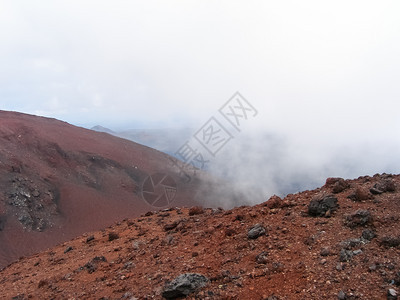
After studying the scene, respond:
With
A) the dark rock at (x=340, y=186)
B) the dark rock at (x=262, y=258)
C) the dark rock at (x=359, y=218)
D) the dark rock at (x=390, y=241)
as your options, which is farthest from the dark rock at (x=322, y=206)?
the dark rock at (x=262, y=258)

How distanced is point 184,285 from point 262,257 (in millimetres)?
1525

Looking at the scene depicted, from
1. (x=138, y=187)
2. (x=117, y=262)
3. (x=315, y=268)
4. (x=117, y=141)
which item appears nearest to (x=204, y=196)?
(x=138, y=187)

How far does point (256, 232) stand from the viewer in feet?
22.5

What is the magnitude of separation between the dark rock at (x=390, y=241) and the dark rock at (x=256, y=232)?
2.28 meters

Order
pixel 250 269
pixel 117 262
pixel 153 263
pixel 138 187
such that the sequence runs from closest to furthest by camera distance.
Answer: pixel 250 269 < pixel 153 263 < pixel 117 262 < pixel 138 187

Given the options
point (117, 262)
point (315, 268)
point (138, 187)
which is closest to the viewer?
point (315, 268)

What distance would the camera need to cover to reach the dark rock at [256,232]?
683cm

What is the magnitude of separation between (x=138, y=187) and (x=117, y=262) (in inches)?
1238

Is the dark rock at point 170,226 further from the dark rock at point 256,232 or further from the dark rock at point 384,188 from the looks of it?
the dark rock at point 384,188

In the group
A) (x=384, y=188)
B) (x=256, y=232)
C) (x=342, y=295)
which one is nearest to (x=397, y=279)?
(x=342, y=295)

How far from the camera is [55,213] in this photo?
29.4 metres

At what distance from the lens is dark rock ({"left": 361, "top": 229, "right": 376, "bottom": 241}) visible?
18.3ft

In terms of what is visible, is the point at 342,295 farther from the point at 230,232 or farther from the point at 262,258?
the point at 230,232

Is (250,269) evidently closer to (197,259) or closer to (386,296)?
(197,259)
